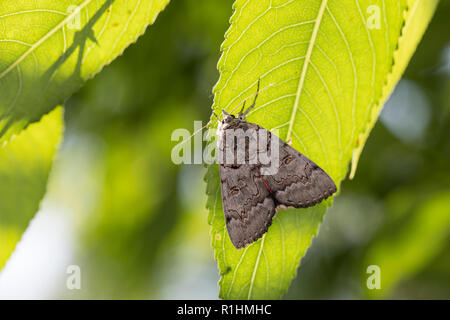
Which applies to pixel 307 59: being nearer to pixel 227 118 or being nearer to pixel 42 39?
pixel 227 118

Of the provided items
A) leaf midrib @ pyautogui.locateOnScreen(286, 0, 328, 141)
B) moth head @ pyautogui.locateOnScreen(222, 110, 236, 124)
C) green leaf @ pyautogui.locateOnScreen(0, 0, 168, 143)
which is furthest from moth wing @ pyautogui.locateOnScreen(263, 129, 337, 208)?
green leaf @ pyautogui.locateOnScreen(0, 0, 168, 143)

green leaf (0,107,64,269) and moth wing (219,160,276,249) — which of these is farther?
green leaf (0,107,64,269)

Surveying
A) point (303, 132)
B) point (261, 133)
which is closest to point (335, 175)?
point (303, 132)

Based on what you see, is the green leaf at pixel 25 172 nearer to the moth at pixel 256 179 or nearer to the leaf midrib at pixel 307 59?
the moth at pixel 256 179

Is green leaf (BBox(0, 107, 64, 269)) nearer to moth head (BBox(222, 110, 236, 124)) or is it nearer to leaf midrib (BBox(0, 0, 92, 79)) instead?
leaf midrib (BBox(0, 0, 92, 79))

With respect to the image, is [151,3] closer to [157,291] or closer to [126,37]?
[126,37]

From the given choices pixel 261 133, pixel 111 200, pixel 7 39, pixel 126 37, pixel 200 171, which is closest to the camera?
pixel 7 39

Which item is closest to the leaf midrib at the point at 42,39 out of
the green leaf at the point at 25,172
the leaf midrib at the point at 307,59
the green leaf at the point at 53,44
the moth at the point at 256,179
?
the green leaf at the point at 53,44
